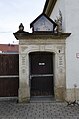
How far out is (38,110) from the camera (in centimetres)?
1002

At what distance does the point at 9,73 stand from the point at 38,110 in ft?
10.6

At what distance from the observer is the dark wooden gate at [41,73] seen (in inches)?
501

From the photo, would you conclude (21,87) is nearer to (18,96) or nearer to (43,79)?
(18,96)

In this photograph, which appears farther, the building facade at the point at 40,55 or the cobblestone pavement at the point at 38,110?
the building facade at the point at 40,55

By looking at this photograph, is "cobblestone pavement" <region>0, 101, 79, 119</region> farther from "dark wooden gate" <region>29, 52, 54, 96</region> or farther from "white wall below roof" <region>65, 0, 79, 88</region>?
"white wall below roof" <region>65, 0, 79, 88</region>

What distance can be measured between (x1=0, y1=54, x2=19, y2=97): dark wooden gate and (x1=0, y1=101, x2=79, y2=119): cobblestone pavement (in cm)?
83

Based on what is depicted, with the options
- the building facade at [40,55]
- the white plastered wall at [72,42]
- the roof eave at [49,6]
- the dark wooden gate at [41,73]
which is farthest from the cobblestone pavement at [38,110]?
the roof eave at [49,6]

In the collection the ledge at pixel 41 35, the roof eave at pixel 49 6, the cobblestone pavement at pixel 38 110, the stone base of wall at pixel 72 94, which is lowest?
the cobblestone pavement at pixel 38 110

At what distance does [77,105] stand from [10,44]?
34387 millimetres

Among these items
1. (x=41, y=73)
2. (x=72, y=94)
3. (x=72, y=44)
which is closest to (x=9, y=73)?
(x=41, y=73)

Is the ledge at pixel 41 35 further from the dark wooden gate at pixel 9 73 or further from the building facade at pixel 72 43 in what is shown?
the dark wooden gate at pixel 9 73

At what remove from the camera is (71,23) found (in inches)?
475

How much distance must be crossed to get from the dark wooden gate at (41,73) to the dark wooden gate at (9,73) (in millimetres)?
723

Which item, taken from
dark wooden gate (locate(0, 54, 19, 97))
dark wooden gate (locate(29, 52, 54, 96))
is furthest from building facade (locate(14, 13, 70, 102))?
dark wooden gate (locate(0, 54, 19, 97))
